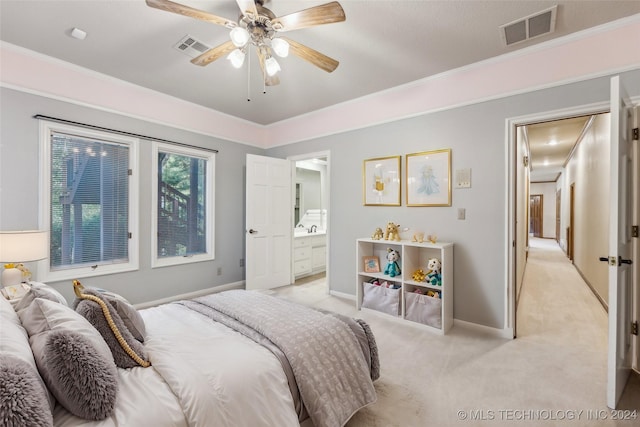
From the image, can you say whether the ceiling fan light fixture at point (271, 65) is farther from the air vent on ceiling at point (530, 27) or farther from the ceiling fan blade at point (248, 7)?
the air vent on ceiling at point (530, 27)

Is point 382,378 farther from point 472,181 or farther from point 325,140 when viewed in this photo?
point 325,140

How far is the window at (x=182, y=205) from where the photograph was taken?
3.79 meters

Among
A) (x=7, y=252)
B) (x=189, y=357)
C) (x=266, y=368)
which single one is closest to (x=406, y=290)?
(x=266, y=368)

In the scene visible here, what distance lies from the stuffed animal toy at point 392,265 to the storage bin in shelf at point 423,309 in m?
0.30

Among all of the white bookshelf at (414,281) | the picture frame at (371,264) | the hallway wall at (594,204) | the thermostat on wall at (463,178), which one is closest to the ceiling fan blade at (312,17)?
the thermostat on wall at (463,178)

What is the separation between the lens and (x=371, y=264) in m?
3.64

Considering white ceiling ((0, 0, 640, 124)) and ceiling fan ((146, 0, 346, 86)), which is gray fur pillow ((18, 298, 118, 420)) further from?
white ceiling ((0, 0, 640, 124))

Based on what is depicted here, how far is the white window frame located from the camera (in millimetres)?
2859

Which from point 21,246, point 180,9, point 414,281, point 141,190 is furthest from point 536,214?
point 21,246

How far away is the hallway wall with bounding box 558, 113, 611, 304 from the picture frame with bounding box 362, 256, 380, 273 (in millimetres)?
2674

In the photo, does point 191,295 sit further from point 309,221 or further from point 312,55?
point 312,55

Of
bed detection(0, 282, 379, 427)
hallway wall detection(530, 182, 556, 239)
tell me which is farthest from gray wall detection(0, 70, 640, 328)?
hallway wall detection(530, 182, 556, 239)

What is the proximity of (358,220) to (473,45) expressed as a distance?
2.21 m

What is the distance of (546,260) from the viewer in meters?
7.00
